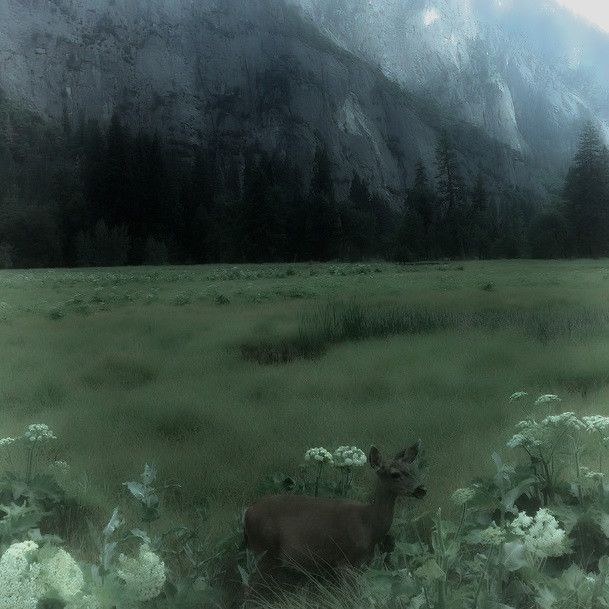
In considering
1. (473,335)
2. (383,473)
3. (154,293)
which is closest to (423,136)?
(473,335)

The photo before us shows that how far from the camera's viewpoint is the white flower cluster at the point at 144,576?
58.4 inches

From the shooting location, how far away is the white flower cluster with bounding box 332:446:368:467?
2.04m

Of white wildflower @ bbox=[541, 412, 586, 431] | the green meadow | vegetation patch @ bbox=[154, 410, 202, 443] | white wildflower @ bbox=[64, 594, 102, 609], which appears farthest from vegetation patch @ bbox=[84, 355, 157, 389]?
white wildflower @ bbox=[541, 412, 586, 431]

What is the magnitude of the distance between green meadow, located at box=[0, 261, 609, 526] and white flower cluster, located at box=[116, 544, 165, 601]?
618mm

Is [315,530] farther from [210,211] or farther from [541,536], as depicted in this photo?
[210,211]

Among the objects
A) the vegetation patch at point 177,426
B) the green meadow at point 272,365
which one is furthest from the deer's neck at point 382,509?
the vegetation patch at point 177,426

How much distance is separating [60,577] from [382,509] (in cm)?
85

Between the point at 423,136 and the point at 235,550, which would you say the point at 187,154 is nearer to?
the point at 423,136

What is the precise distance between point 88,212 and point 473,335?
1.60m

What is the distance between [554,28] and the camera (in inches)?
125

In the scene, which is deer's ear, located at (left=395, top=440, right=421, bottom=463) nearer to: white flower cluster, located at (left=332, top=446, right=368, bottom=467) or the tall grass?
white flower cluster, located at (left=332, top=446, right=368, bottom=467)

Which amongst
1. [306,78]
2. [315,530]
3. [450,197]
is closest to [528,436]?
[315,530]

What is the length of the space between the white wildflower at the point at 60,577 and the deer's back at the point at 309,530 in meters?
0.61

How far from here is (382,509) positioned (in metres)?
1.84
